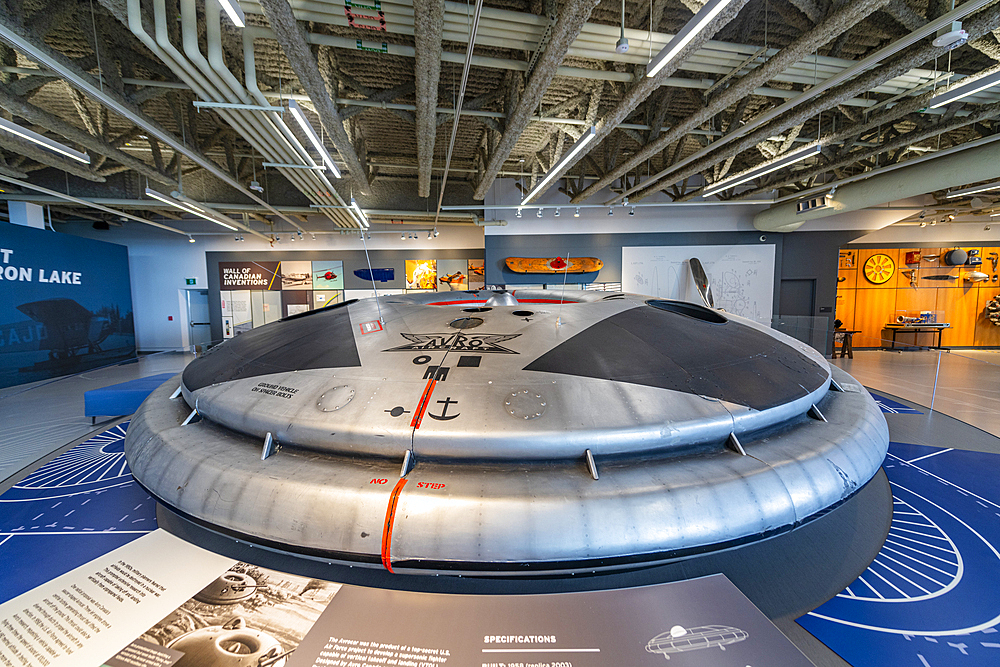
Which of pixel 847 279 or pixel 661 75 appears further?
pixel 847 279

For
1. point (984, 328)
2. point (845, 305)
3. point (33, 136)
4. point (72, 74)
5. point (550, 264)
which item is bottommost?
point (984, 328)

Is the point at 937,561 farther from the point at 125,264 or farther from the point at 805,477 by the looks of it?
the point at 125,264

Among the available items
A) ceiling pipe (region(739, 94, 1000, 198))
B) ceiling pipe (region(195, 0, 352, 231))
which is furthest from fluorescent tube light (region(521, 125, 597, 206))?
ceiling pipe (region(739, 94, 1000, 198))

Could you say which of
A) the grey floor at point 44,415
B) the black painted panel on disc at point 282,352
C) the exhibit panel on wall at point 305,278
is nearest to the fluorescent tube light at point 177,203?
the exhibit panel on wall at point 305,278

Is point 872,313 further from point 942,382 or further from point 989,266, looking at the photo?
point 942,382

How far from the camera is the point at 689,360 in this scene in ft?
9.16

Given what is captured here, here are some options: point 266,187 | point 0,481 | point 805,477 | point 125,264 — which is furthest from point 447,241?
point 805,477

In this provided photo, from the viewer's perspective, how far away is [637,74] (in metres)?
5.46

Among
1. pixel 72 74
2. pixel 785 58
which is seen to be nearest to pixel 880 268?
pixel 785 58

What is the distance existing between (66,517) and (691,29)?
6.92 meters

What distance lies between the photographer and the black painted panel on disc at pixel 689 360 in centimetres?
255

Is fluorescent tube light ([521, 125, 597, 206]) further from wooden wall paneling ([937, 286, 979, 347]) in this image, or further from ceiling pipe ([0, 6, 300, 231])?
wooden wall paneling ([937, 286, 979, 347])

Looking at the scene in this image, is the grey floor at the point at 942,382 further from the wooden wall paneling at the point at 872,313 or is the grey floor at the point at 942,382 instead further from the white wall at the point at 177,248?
the white wall at the point at 177,248

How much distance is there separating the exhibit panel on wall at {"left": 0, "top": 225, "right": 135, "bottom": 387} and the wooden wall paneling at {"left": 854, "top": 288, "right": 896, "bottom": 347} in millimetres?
27736
